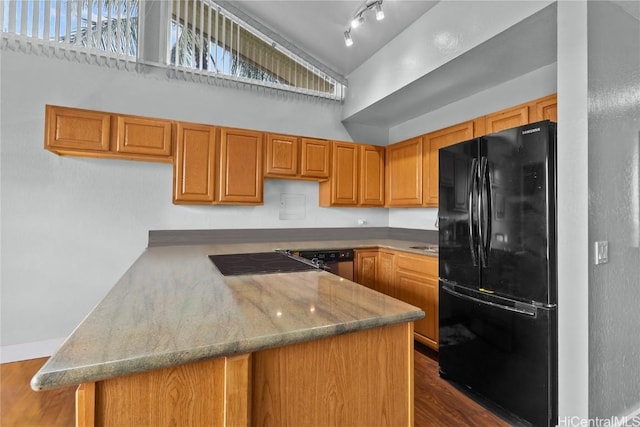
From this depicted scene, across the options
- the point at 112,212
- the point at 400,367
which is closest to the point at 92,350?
the point at 400,367

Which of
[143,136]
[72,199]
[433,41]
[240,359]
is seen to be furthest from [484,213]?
[72,199]

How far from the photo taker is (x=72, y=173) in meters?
2.85

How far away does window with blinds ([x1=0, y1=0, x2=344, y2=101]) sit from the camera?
8.68 ft

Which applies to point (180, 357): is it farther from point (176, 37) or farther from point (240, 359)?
point (176, 37)

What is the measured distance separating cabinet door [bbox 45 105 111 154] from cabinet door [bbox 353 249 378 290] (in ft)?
8.26

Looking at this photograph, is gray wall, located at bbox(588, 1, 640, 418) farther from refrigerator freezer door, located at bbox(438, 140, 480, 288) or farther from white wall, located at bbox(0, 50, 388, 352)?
white wall, located at bbox(0, 50, 388, 352)

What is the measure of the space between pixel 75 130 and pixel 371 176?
292cm

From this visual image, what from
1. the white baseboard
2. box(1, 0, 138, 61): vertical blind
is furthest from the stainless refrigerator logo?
the white baseboard

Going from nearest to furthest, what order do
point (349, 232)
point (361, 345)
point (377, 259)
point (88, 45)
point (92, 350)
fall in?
point (92, 350) → point (361, 345) → point (88, 45) → point (377, 259) → point (349, 232)

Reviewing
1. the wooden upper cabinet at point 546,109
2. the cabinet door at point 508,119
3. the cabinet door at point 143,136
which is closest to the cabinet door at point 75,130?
the cabinet door at point 143,136

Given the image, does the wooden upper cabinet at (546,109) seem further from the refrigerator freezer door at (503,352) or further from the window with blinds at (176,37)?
the window with blinds at (176,37)

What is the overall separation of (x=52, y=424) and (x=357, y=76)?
12.8ft

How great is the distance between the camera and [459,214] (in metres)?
2.23

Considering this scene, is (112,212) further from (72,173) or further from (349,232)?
(349,232)
